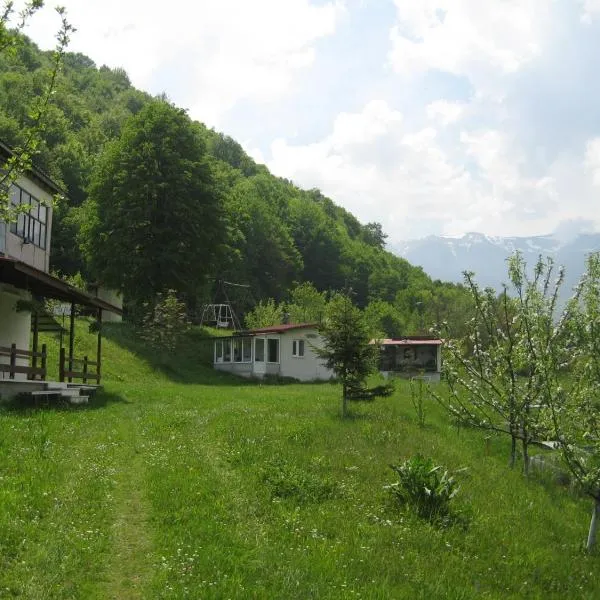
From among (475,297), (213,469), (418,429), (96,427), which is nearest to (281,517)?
(213,469)

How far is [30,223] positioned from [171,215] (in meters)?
21.1

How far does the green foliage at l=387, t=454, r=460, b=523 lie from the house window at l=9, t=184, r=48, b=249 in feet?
63.5

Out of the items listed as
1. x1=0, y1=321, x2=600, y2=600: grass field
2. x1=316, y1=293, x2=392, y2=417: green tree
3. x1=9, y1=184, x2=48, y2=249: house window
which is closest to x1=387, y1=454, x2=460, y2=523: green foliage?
x1=0, y1=321, x2=600, y2=600: grass field

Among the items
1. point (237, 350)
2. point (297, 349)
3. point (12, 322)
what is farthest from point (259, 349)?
point (12, 322)

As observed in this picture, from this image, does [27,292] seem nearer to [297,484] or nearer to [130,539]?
[297,484]

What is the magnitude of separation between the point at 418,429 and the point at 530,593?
11.2 meters

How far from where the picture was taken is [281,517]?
1048 cm

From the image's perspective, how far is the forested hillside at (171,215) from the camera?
162 ft

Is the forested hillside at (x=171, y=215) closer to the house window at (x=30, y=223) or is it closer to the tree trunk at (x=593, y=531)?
the house window at (x=30, y=223)

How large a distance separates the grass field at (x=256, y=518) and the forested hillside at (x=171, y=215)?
5.28m

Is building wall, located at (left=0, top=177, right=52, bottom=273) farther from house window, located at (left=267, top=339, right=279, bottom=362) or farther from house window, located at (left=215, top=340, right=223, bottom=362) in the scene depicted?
house window, located at (left=215, top=340, right=223, bottom=362)

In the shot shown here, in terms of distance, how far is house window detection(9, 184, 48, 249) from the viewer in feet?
88.8

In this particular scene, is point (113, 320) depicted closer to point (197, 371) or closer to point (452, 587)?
point (197, 371)

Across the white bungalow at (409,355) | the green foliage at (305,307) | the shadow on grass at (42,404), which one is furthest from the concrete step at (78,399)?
the green foliage at (305,307)
